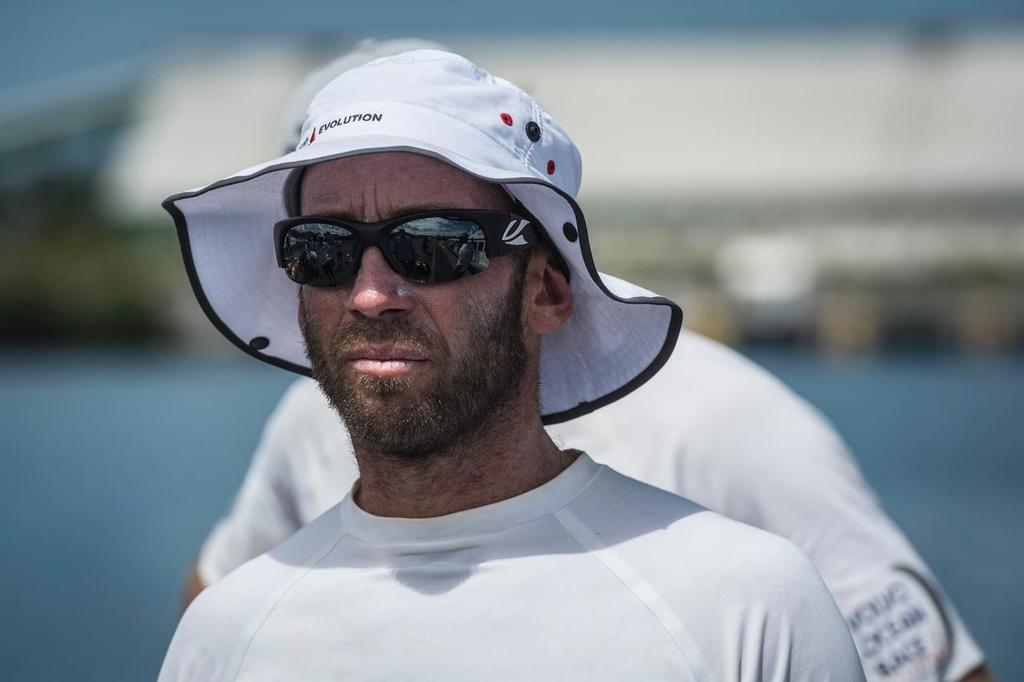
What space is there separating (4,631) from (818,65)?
4591cm

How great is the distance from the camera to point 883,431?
17.4 metres

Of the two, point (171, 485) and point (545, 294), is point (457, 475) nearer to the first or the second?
point (545, 294)

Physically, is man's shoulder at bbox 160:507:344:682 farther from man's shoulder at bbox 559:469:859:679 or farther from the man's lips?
man's shoulder at bbox 559:469:859:679

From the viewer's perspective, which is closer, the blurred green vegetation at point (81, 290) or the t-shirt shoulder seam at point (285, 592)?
the t-shirt shoulder seam at point (285, 592)

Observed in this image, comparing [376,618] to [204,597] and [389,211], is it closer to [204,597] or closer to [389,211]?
[204,597]

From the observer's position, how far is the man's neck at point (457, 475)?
196cm

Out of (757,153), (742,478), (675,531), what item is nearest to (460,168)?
(675,531)

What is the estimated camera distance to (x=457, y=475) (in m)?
1.97

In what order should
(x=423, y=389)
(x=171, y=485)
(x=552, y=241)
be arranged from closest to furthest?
(x=423, y=389)
(x=552, y=241)
(x=171, y=485)

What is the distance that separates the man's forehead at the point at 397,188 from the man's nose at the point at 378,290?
67 millimetres

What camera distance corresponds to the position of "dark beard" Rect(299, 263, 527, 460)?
1910 millimetres

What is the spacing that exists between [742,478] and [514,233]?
93 centimetres

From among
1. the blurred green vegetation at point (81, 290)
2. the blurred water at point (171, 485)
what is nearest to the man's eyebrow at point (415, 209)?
the blurred water at point (171, 485)

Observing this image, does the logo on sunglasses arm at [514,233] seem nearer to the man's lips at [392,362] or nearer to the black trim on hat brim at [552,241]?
the black trim on hat brim at [552,241]
